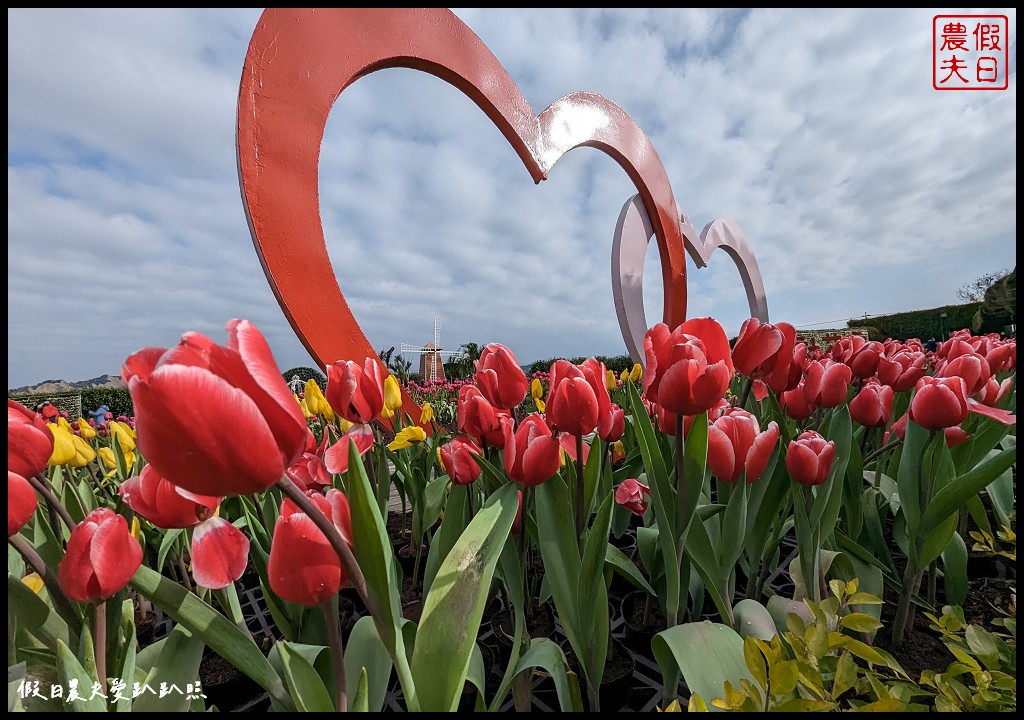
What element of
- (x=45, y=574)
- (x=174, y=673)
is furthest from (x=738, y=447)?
(x=45, y=574)

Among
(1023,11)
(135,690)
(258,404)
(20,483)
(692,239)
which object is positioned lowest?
(135,690)

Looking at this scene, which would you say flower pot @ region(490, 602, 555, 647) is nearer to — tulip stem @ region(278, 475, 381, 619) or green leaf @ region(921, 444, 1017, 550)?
tulip stem @ region(278, 475, 381, 619)

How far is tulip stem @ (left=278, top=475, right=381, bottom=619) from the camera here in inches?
20.8

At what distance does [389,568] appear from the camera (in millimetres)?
633

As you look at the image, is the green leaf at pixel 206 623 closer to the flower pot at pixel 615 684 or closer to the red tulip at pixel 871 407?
the flower pot at pixel 615 684

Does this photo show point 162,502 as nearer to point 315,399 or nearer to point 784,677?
point 784,677

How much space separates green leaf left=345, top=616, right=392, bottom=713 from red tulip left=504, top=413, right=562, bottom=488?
353mm

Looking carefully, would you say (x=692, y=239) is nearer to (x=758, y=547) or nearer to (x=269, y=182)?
(x=269, y=182)

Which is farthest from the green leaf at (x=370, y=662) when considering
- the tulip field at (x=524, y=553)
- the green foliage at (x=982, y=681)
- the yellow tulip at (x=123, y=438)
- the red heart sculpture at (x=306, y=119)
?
the red heart sculpture at (x=306, y=119)

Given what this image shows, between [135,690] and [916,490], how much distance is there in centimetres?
159

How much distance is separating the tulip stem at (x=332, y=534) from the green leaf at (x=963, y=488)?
1.19 meters

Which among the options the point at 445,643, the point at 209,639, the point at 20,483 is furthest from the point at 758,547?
the point at 20,483

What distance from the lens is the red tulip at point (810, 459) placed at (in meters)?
1.01

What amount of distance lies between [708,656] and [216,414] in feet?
2.47
